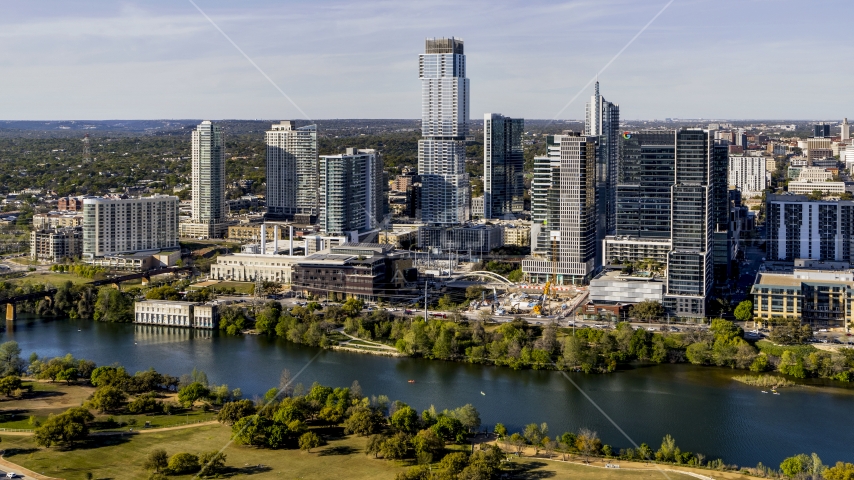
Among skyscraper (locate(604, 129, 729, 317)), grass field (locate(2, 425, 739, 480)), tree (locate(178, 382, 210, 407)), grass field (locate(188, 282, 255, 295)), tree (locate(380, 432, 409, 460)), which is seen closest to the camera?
grass field (locate(2, 425, 739, 480))

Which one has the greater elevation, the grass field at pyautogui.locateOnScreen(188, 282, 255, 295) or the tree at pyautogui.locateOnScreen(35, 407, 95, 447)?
the grass field at pyautogui.locateOnScreen(188, 282, 255, 295)

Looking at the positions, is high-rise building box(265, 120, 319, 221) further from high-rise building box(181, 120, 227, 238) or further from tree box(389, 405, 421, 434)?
tree box(389, 405, 421, 434)

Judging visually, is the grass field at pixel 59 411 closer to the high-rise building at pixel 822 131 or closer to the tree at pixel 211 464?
the tree at pixel 211 464

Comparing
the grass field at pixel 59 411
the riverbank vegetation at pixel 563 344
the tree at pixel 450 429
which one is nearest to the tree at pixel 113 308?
the riverbank vegetation at pixel 563 344

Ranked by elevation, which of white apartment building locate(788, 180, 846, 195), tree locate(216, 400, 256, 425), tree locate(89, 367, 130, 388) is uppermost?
white apartment building locate(788, 180, 846, 195)

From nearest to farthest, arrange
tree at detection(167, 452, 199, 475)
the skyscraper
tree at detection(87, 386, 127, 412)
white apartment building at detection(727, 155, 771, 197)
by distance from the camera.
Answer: tree at detection(167, 452, 199, 475), tree at detection(87, 386, 127, 412), the skyscraper, white apartment building at detection(727, 155, 771, 197)

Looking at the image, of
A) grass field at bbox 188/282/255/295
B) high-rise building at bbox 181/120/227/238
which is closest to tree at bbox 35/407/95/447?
grass field at bbox 188/282/255/295

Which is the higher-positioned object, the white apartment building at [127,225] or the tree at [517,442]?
the white apartment building at [127,225]

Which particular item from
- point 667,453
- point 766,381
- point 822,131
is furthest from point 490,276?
point 822,131
